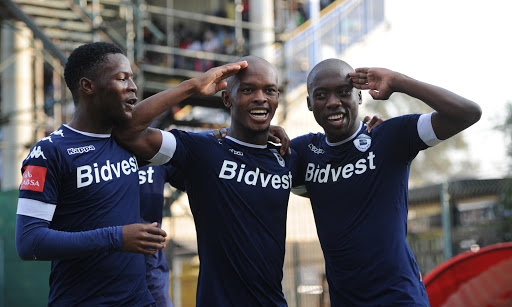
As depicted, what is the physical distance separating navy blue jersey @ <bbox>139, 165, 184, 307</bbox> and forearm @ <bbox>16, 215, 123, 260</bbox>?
1.67m

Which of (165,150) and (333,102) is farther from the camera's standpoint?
(333,102)

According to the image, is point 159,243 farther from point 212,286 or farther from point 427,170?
point 427,170

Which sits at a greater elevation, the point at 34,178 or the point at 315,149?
the point at 315,149

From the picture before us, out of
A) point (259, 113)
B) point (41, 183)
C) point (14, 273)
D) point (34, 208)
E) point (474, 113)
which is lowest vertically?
point (14, 273)

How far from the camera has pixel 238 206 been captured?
12.8 feet

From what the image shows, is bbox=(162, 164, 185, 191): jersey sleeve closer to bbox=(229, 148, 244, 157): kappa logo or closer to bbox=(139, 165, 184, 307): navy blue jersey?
bbox=(139, 165, 184, 307): navy blue jersey

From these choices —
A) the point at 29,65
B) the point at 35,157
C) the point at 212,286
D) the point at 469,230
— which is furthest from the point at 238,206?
the point at 29,65

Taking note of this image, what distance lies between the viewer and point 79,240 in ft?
10.4

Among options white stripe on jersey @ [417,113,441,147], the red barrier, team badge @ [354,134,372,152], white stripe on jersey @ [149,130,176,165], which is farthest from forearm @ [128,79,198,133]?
the red barrier

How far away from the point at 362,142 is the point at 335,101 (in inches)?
13.1

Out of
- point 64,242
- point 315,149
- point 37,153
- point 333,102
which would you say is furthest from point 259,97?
point 64,242

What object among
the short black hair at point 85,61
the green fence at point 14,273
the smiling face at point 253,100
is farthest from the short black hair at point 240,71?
the green fence at point 14,273

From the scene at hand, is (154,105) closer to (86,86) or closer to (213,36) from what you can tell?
(86,86)

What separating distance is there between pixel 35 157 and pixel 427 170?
39.8 metres
